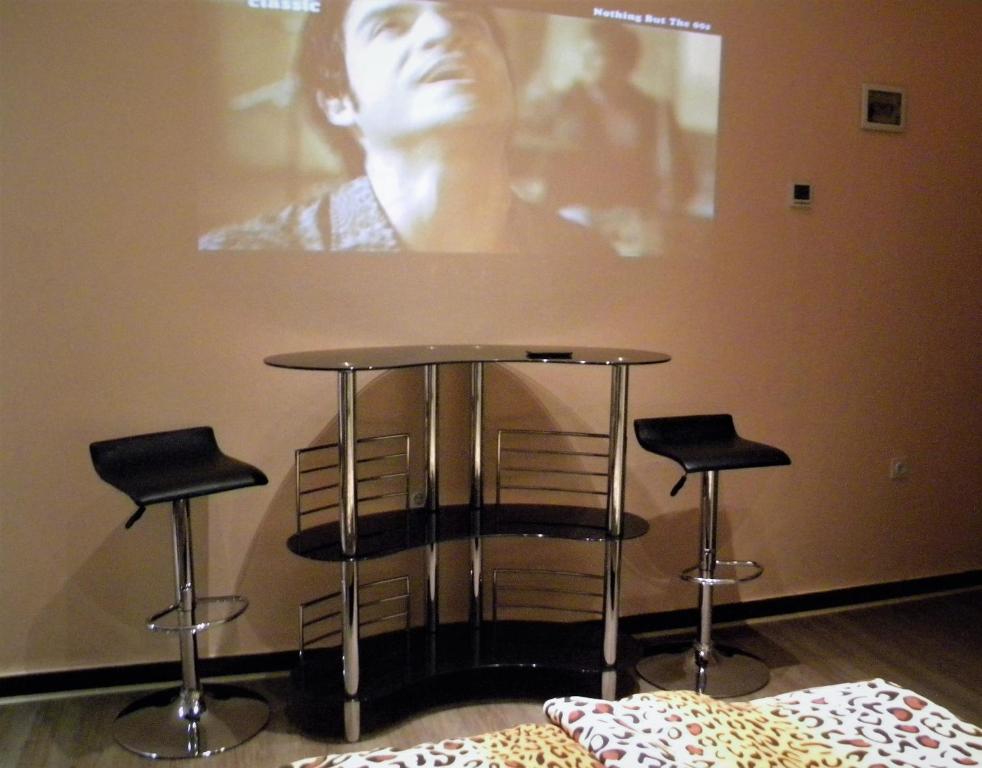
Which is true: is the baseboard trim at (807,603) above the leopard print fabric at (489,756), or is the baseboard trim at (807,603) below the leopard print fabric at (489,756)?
below

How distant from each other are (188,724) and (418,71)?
7.37 ft

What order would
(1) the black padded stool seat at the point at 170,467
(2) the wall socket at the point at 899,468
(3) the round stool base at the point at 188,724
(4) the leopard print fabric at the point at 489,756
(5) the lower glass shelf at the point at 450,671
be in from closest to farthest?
1. (4) the leopard print fabric at the point at 489,756
2. (1) the black padded stool seat at the point at 170,467
3. (3) the round stool base at the point at 188,724
4. (5) the lower glass shelf at the point at 450,671
5. (2) the wall socket at the point at 899,468

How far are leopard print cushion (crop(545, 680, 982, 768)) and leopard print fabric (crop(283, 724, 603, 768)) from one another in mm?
50

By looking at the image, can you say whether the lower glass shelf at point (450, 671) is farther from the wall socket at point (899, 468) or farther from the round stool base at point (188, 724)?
the wall socket at point (899, 468)

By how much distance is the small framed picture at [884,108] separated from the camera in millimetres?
3510

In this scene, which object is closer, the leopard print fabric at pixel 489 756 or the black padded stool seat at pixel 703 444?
the leopard print fabric at pixel 489 756

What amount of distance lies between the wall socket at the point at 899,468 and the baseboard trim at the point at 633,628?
49cm

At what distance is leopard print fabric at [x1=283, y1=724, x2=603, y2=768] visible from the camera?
1333 millimetres

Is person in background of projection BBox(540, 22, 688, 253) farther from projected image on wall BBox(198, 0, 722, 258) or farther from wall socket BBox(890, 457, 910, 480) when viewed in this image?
wall socket BBox(890, 457, 910, 480)

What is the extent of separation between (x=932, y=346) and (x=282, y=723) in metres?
3.07

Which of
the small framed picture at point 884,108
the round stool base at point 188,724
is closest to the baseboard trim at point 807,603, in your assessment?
the round stool base at point 188,724

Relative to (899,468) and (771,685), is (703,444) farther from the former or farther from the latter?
(899,468)

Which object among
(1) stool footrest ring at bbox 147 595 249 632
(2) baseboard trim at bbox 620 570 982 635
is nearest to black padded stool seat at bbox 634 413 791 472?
(2) baseboard trim at bbox 620 570 982 635

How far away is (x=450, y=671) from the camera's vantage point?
9.07 ft
